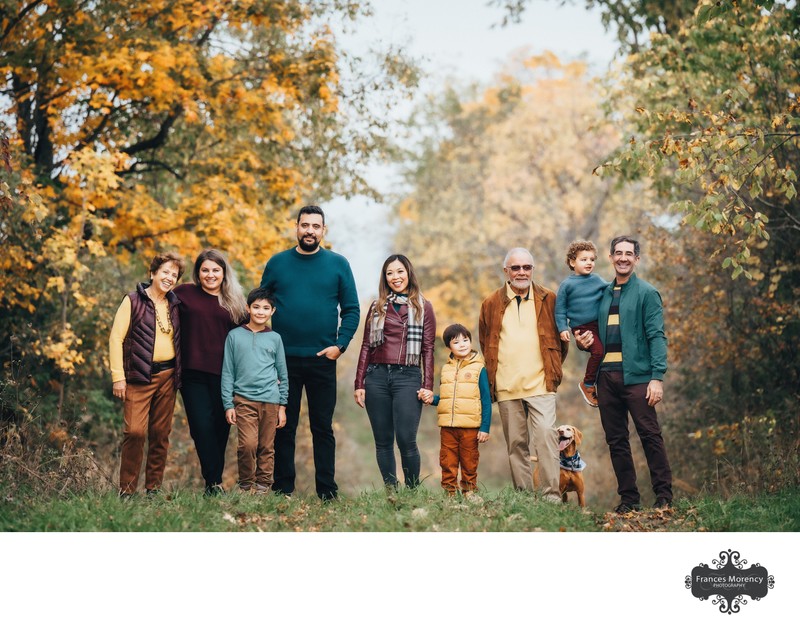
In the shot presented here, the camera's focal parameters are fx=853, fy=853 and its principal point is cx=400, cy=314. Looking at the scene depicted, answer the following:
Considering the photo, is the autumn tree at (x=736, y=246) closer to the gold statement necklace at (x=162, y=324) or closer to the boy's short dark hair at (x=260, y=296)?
the boy's short dark hair at (x=260, y=296)

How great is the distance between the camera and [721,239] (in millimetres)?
10281

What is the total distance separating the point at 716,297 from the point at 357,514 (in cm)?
687

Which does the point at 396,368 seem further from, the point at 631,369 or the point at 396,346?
the point at 631,369

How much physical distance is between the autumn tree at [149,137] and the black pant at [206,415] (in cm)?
287

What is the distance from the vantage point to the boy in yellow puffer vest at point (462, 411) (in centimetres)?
627

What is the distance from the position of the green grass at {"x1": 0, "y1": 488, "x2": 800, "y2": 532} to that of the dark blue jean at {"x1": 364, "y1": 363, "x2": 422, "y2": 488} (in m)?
0.28

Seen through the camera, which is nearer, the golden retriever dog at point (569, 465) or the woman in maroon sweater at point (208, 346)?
the woman in maroon sweater at point (208, 346)

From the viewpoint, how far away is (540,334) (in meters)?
6.43

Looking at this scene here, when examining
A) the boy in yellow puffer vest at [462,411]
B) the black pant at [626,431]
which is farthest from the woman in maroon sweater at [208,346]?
the black pant at [626,431]

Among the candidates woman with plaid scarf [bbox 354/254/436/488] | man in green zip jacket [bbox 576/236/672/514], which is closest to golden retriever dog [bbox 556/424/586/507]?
man in green zip jacket [bbox 576/236/672/514]

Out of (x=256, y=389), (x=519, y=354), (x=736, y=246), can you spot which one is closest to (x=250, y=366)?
(x=256, y=389)
